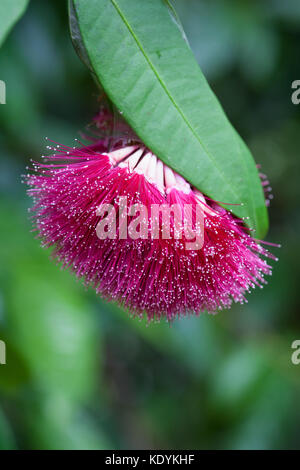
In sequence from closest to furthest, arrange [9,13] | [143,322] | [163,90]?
[9,13] < [163,90] < [143,322]

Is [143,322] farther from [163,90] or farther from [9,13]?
[9,13]

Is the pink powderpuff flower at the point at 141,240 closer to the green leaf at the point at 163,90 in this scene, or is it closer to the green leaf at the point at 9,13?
the green leaf at the point at 163,90

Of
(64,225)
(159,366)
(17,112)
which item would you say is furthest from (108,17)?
(159,366)

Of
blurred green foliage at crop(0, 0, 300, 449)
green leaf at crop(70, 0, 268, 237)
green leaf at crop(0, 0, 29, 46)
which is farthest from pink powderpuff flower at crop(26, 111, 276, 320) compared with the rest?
blurred green foliage at crop(0, 0, 300, 449)

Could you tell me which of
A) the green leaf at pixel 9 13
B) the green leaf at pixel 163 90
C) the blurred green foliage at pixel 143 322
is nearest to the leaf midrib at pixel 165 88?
the green leaf at pixel 163 90

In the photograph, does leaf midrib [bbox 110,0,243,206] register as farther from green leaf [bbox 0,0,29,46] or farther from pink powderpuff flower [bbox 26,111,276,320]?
green leaf [bbox 0,0,29,46]

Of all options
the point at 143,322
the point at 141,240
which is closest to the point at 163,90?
the point at 141,240
